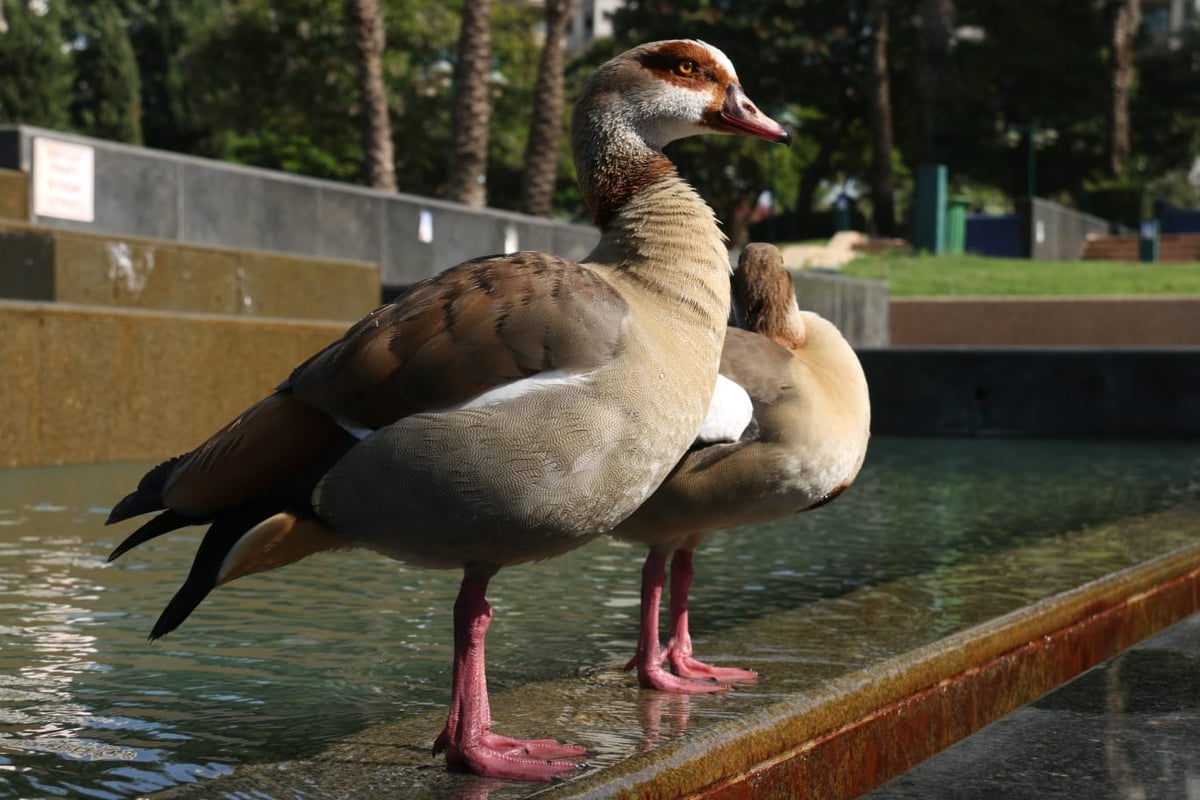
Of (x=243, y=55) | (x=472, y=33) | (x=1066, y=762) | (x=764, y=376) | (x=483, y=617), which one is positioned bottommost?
(x=1066, y=762)

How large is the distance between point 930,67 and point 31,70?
24.8 metres

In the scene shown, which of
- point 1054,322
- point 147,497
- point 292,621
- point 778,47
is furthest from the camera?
point 778,47

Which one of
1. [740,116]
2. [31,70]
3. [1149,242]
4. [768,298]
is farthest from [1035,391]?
[31,70]

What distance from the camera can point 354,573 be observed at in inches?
247

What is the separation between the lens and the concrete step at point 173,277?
1206cm

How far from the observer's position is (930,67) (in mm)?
49250

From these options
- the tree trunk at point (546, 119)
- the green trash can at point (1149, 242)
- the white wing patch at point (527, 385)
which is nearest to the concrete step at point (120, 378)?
the white wing patch at point (527, 385)

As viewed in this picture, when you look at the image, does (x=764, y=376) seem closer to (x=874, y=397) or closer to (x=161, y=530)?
(x=161, y=530)

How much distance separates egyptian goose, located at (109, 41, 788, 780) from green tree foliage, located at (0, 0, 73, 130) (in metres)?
43.8

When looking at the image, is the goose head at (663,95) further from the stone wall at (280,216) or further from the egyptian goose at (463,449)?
the stone wall at (280,216)

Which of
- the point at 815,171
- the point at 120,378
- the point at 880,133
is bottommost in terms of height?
the point at 120,378

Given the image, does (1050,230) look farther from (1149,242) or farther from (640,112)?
(640,112)

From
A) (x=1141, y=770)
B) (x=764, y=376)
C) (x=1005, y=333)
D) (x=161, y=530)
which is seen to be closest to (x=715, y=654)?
(x=764, y=376)

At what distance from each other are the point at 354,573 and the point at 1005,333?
19.5m
